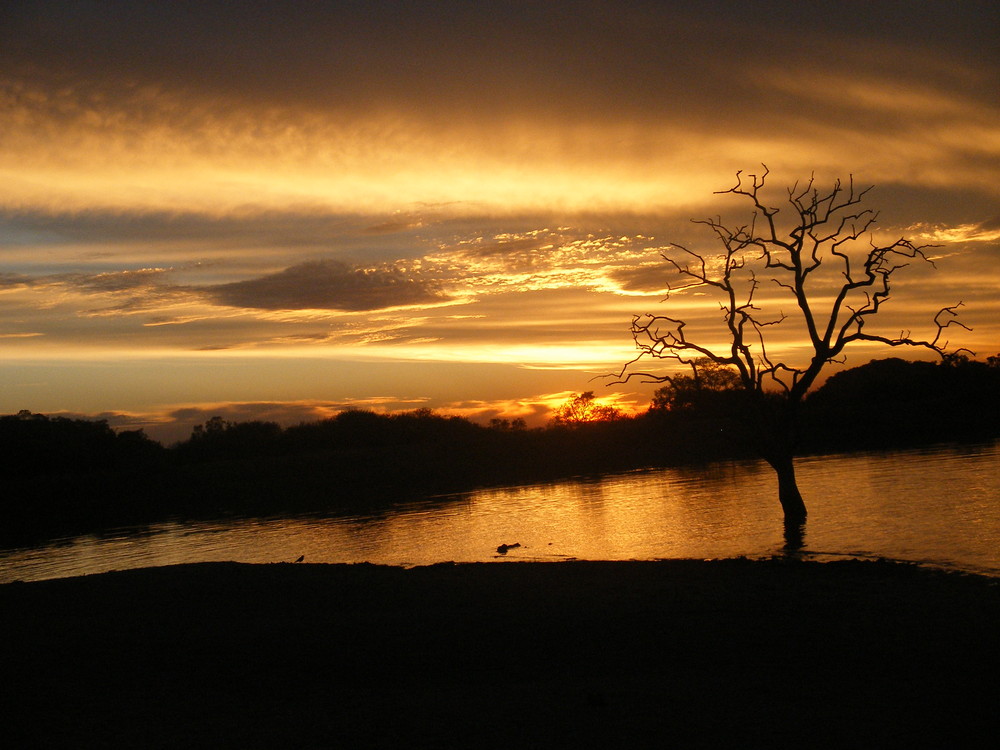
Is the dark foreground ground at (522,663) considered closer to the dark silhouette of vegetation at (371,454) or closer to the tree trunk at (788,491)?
the tree trunk at (788,491)

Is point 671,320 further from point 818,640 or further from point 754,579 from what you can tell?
point 818,640

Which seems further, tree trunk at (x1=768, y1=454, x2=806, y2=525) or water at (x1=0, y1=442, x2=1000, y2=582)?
tree trunk at (x1=768, y1=454, x2=806, y2=525)

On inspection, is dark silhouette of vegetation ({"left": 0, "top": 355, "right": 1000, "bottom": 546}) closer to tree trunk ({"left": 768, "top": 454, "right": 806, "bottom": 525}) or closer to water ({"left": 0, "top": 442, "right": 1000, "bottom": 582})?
water ({"left": 0, "top": 442, "right": 1000, "bottom": 582})

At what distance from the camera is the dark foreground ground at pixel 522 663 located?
6633mm

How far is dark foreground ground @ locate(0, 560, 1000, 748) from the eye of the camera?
6.63 metres

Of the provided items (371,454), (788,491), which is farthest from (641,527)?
(371,454)

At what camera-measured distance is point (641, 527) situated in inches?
945

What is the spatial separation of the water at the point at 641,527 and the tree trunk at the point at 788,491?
559 millimetres

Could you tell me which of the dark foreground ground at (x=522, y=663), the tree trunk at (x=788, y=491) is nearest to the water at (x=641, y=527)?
the tree trunk at (x=788, y=491)

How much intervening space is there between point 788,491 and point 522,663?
1466cm

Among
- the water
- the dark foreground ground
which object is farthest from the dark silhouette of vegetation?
the dark foreground ground

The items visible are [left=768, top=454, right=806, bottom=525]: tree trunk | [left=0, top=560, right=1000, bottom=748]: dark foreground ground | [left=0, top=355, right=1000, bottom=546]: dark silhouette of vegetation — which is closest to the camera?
[left=0, top=560, right=1000, bottom=748]: dark foreground ground

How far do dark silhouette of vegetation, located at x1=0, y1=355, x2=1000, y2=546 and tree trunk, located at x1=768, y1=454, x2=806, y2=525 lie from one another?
21.0 meters

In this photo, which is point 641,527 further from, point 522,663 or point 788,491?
point 522,663
